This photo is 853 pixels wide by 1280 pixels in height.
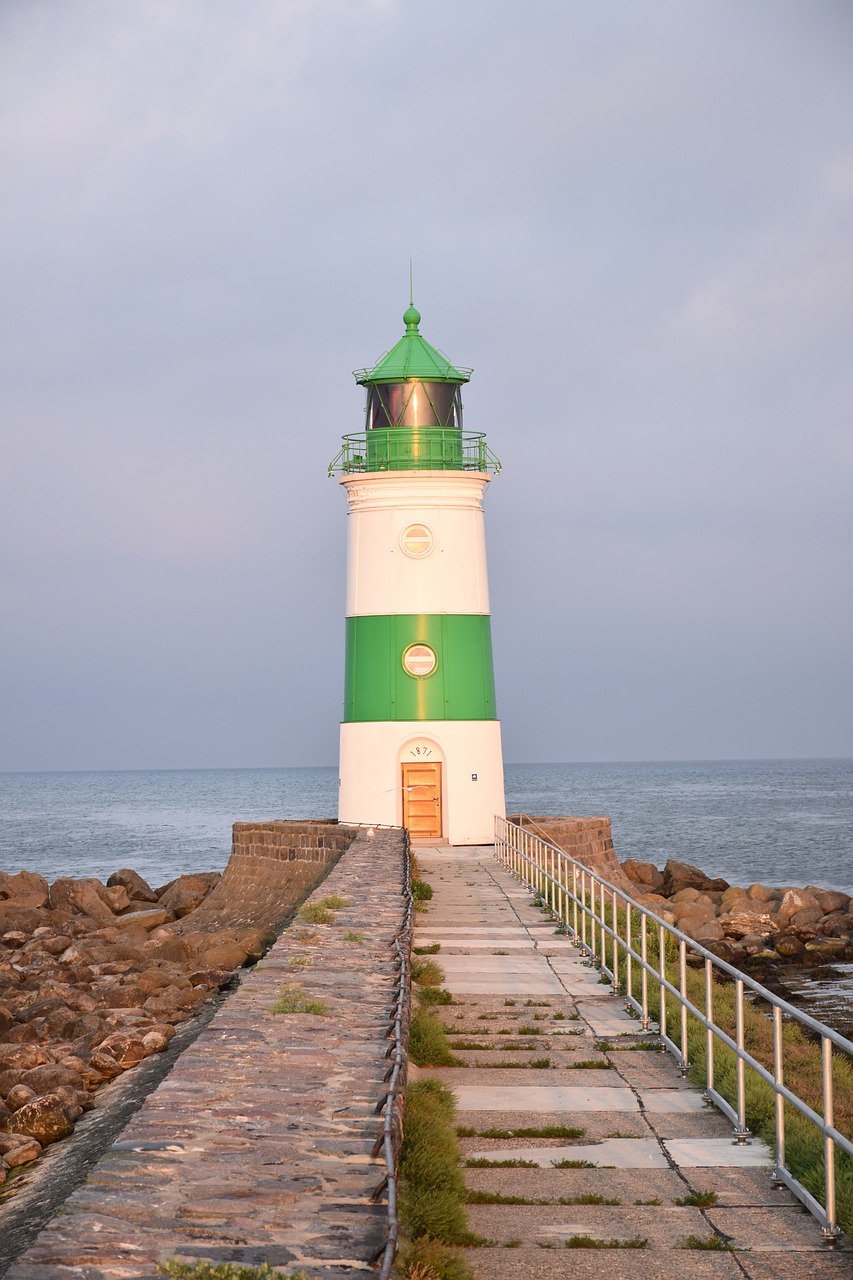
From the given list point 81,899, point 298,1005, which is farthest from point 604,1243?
point 81,899

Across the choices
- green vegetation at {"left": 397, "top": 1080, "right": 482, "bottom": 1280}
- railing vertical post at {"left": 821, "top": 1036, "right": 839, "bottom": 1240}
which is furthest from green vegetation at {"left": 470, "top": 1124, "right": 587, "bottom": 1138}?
railing vertical post at {"left": 821, "top": 1036, "right": 839, "bottom": 1240}

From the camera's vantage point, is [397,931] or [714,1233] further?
[397,931]

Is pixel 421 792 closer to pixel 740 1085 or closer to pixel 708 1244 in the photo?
pixel 740 1085

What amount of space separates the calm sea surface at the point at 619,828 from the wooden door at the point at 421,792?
21.1 feet

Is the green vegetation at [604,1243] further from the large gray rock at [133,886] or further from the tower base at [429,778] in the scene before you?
the large gray rock at [133,886]

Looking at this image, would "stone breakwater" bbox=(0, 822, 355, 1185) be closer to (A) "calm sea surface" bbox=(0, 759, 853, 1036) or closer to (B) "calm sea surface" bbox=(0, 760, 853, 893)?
(A) "calm sea surface" bbox=(0, 759, 853, 1036)

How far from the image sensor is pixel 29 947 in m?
21.4

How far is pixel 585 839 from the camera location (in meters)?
24.3

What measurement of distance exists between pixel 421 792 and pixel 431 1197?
674 inches

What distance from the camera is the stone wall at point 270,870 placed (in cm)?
2177

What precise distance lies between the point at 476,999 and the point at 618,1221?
4.64m

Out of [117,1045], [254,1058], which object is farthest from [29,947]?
[254,1058]

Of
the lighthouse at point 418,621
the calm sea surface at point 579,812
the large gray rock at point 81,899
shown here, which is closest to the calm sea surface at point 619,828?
the calm sea surface at point 579,812

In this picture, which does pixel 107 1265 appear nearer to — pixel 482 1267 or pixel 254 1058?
pixel 482 1267
